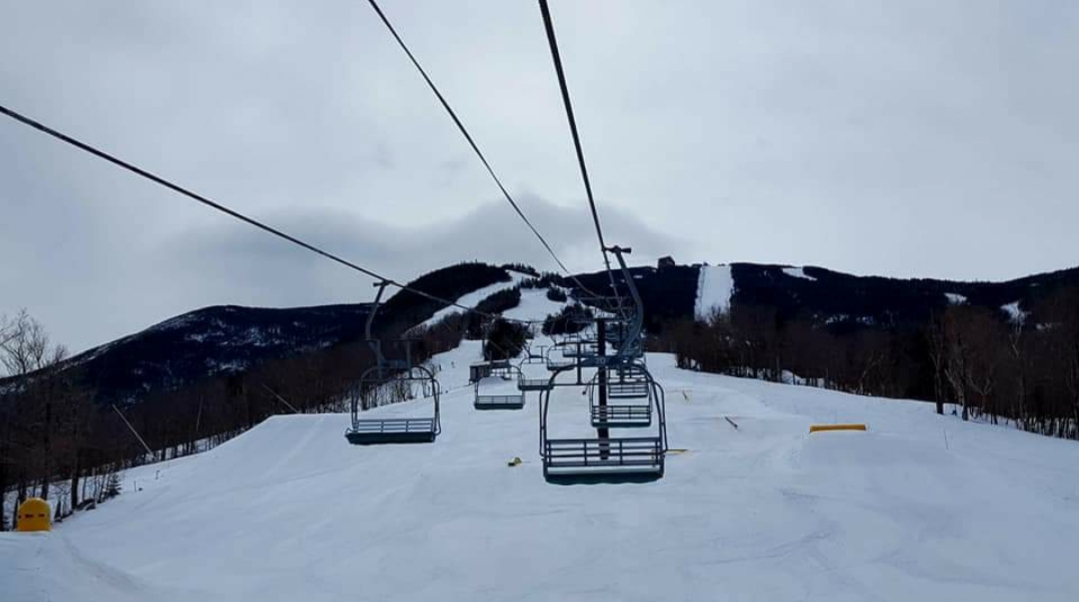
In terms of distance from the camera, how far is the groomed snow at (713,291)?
14900 cm

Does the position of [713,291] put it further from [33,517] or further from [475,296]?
[33,517]

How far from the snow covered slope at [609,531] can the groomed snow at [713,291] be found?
4423 inches

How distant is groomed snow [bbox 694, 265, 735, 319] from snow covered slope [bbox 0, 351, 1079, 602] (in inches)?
4423

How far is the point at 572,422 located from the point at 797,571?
81.3ft

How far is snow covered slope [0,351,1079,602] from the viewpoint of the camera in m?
16.1

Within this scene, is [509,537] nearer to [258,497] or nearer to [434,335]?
[258,497]

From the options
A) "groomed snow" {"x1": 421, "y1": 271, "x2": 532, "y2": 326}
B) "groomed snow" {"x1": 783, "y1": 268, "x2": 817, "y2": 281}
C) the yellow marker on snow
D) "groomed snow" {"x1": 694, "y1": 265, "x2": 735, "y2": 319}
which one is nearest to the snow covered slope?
the yellow marker on snow

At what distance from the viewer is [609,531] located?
20.4m

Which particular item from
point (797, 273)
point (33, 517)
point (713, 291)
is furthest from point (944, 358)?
point (797, 273)

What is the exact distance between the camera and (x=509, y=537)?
803 inches

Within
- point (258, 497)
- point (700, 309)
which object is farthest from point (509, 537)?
point (700, 309)

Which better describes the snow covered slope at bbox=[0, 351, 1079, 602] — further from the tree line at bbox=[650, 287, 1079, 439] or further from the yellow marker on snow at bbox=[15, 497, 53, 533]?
the tree line at bbox=[650, 287, 1079, 439]

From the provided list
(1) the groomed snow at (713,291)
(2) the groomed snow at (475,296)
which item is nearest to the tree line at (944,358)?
(1) the groomed snow at (713,291)

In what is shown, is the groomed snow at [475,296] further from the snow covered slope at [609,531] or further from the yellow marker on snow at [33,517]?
the yellow marker on snow at [33,517]
